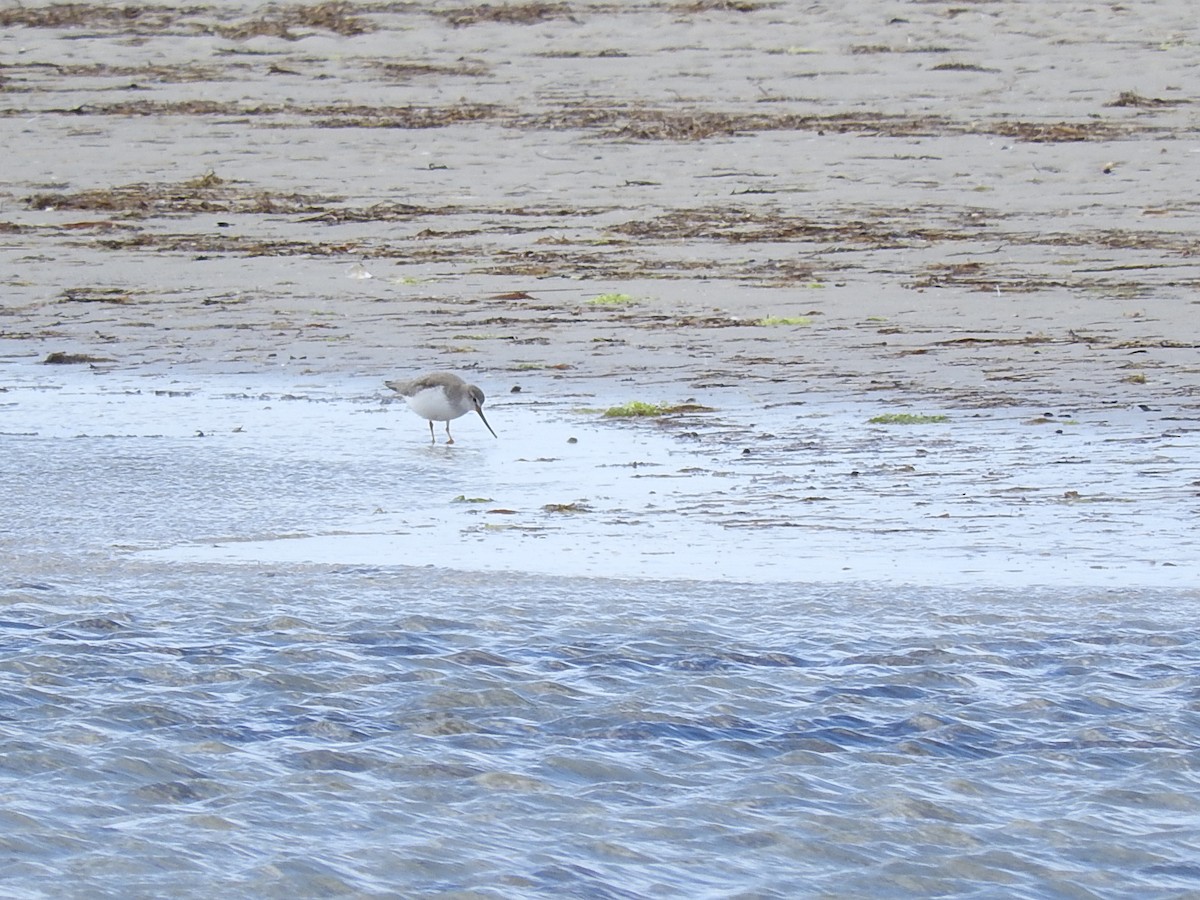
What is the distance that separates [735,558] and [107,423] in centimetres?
327

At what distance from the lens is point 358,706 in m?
5.00

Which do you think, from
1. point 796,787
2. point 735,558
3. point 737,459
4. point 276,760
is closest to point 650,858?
point 796,787

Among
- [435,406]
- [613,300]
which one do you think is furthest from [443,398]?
[613,300]

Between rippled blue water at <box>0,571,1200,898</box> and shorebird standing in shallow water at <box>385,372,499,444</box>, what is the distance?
6.23ft

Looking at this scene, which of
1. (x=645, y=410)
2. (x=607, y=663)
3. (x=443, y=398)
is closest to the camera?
(x=607, y=663)

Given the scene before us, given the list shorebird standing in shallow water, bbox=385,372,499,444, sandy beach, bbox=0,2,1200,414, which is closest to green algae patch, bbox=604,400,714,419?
sandy beach, bbox=0,2,1200,414

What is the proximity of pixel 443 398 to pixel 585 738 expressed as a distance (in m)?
3.19

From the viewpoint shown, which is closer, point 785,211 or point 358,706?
point 358,706

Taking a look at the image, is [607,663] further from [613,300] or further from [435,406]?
[613,300]

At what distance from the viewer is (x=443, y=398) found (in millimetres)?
7777

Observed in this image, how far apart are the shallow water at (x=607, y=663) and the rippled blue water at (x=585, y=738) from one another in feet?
0.04

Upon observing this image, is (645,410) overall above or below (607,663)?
above

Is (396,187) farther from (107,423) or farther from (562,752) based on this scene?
(562,752)

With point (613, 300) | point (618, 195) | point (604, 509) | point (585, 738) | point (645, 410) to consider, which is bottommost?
point (585, 738)
